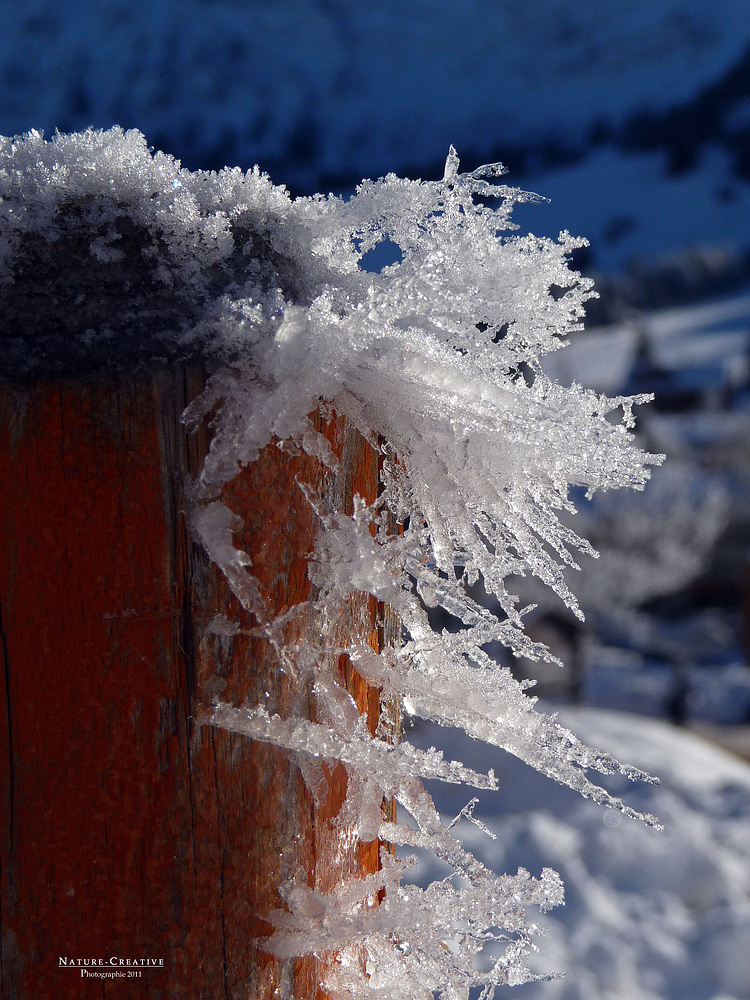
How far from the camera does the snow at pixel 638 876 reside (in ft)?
10.8

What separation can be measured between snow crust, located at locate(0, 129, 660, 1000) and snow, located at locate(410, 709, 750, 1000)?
115 inches

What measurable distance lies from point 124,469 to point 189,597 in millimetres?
129

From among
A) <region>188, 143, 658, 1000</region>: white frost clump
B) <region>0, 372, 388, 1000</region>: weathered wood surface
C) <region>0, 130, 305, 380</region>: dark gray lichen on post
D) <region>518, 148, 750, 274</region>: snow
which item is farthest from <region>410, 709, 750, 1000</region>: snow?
<region>518, 148, 750, 274</region>: snow

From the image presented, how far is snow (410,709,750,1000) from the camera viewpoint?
10.8ft

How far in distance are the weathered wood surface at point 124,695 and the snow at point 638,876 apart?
304 cm

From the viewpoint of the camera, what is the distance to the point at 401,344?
2.18ft

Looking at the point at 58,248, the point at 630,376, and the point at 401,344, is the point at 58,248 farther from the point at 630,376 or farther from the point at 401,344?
the point at 630,376

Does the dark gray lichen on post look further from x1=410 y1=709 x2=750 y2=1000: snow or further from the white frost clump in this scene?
x1=410 y1=709 x2=750 y2=1000: snow

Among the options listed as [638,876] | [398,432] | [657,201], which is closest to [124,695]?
[398,432]

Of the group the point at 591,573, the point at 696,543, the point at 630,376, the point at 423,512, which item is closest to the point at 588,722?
the point at 423,512

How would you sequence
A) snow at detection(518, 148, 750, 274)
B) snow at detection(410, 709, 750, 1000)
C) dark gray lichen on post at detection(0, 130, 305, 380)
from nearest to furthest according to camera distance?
dark gray lichen on post at detection(0, 130, 305, 380)
snow at detection(410, 709, 750, 1000)
snow at detection(518, 148, 750, 274)

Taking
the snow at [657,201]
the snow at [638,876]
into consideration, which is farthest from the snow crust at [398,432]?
the snow at [657,201]

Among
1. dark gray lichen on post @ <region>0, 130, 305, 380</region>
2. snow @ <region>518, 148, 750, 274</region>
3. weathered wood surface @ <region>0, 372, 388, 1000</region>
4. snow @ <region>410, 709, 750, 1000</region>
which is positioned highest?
snow @ <region>518, 148, 750, 274</region>

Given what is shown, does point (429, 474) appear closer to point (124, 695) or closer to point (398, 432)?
point (398, 432)
